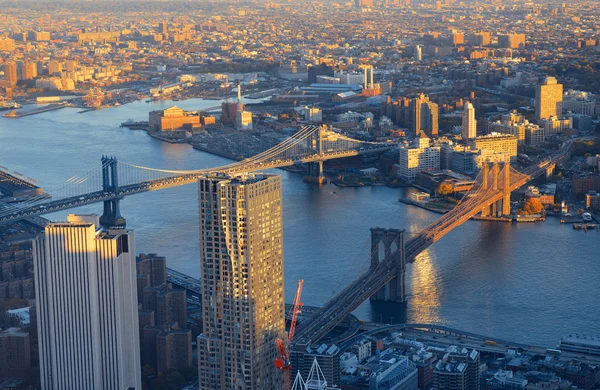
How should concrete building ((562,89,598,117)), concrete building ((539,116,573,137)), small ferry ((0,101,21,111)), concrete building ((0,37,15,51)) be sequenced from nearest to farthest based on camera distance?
concrete building ((539,116,573,137))
concrete building ((562,89,598,117))
small ferry ((0,101,21,111))
concrete building ((0,37,15,51))

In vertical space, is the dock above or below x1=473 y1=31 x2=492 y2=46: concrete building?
below

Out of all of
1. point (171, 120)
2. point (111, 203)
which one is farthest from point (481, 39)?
point (111, 203)

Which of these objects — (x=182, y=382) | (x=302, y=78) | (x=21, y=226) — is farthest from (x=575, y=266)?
(x=302, y=78)

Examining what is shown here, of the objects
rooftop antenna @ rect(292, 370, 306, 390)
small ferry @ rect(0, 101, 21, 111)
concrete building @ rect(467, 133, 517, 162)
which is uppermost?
rooftop antenna @ rect(292, 370, 306, 390)

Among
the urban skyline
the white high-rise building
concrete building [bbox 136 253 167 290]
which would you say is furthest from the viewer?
the white high-rise building

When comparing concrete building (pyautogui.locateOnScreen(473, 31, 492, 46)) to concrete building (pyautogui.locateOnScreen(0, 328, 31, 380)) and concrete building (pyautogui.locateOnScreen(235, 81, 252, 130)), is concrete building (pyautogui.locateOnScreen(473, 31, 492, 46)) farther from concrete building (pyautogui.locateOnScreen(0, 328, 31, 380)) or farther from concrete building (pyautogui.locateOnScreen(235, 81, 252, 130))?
concrete building (pyautogui.locateOnScreen(0, 328, 31, 380))

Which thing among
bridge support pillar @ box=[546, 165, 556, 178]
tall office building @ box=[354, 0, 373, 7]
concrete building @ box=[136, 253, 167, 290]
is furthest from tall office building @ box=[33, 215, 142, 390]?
tall office building @ box=[354, 0, 373, 7]

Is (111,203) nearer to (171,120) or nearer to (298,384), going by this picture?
(298,384)
